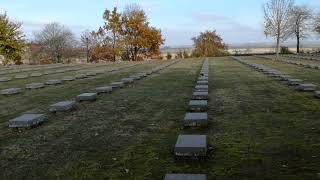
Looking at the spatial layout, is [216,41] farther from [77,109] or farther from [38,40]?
[77,109]

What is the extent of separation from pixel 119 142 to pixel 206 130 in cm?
138

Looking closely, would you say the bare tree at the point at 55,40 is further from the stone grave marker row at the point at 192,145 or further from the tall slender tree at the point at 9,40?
the stone grave marker row at the point at 192,145

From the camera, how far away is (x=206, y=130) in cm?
630

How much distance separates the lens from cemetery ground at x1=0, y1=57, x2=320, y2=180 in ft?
14.7

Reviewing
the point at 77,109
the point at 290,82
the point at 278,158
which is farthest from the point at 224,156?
the point at 290,82

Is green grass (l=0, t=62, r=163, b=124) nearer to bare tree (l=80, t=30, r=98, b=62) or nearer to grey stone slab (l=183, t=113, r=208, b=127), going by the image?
grey stone slab (l=183, t=113, r=208, b=127)

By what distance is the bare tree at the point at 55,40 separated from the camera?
2813 inches

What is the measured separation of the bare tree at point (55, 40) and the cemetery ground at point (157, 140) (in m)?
60.7

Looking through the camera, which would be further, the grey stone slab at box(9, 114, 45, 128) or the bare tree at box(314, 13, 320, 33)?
the bare tree at box(314, 13, 320, 33)

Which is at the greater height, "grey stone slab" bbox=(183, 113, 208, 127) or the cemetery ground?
"grey stone slab" bbox=(183, 113, 208, 127)

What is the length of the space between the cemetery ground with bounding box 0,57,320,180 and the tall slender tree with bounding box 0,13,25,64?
2877 cm

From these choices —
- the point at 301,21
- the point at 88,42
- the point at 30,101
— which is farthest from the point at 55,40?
the point at 30,101

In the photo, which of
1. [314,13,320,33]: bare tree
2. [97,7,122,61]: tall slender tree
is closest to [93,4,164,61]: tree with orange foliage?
[97,7,122,61]: tall slender tree

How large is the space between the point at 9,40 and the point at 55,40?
35883mm
